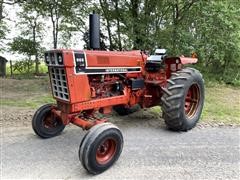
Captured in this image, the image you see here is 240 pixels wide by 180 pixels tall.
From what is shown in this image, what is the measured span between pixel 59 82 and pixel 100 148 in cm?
103

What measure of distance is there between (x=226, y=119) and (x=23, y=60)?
990 centimetres

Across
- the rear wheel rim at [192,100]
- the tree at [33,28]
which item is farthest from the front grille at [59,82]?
the tree at [33,28]

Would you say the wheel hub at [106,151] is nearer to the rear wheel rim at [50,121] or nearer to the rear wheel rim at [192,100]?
the rear wheel rim at [50,121]

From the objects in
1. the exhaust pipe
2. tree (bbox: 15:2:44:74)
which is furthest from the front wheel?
tree (bbox: 15:2:44:74)

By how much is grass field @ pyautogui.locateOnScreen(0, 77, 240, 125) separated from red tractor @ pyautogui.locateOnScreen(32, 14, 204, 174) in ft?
2.63

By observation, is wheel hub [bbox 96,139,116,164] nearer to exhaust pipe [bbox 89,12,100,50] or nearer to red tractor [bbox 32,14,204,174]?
red tractor [bbox 32,14,204,174]

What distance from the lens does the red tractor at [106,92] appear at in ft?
12.7

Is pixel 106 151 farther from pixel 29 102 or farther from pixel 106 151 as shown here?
pixel 29 102

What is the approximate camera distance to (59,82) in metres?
4.30

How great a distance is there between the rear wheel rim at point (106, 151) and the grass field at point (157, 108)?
238cm

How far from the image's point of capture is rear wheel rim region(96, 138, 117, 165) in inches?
150

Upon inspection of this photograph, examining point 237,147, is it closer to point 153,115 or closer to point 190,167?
point 190,167

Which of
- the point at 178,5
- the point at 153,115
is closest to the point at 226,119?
the point at 153,115

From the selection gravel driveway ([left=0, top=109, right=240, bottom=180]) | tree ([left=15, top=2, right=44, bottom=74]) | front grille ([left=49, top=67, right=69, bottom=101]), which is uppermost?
tree ([left=15, top=2, right=44, bottom=74])
